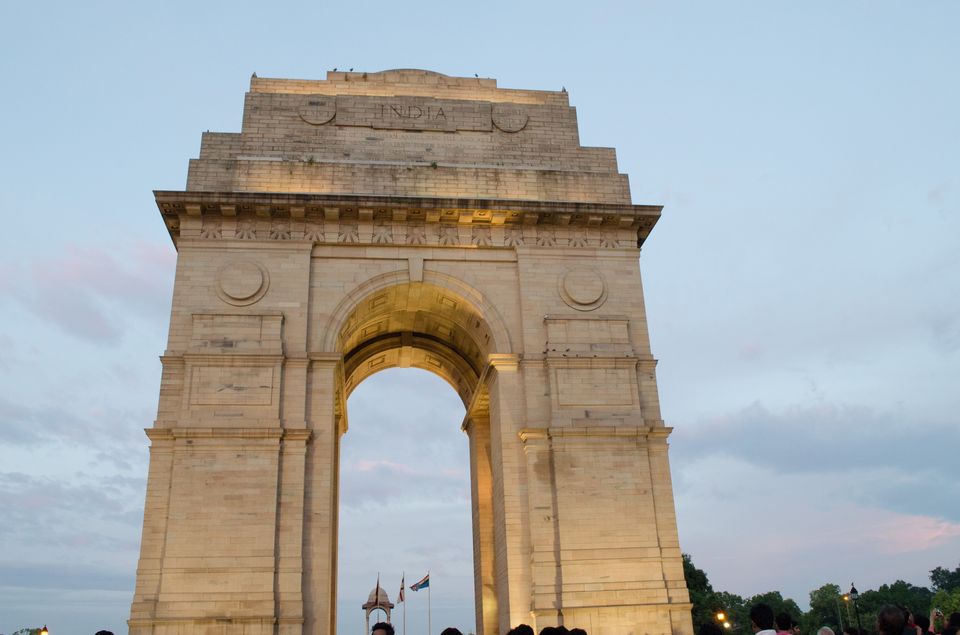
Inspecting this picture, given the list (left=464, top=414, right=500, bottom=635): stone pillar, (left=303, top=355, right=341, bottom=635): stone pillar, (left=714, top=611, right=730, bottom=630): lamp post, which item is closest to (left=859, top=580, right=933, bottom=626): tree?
(left=714, top=611, right=730, bottom=630): lamp post

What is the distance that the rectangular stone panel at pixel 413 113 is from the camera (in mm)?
27828

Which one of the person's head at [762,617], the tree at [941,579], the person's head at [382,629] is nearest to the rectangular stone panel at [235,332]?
the person's head at [382,629]

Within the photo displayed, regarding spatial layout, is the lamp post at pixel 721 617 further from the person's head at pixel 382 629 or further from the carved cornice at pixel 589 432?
the person's head at pixel 382 629

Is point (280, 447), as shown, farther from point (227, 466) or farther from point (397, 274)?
point (397, 274)

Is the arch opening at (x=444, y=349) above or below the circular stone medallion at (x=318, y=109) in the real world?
below

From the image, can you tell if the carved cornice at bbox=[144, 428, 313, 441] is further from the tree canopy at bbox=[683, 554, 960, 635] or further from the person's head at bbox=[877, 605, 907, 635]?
the tree canopy at bbox=[683, 554, 960, 635]

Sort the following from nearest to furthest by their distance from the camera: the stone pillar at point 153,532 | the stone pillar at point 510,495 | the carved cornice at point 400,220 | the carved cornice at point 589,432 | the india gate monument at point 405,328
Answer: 1. the stone pillar at point 153,532
2. the india gate monument at point 405,328
3. the stone pillar at point 510,495
4. the carved cornice at point 589,432
5. the carved cornice at point 400,220

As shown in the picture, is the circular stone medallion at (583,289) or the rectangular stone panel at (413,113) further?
the rectangular stone panel at (413,113)

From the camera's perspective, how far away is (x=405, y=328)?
30047 millimetres

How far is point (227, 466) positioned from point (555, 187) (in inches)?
528

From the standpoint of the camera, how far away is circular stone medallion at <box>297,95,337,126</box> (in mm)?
27531

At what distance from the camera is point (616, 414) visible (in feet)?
77.6

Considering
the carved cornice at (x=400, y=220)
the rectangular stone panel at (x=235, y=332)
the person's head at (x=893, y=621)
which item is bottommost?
the person's head at (x=893, y=621)

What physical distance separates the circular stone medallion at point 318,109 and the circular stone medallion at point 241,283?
6034mm
